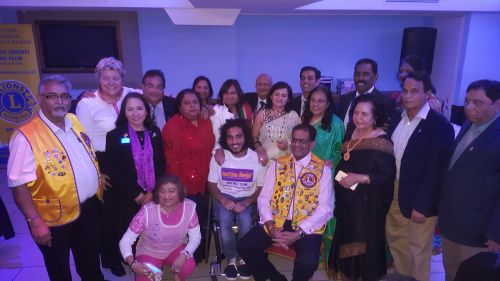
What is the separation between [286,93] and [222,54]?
2794mm

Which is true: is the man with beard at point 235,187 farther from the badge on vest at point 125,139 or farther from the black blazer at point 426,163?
the black blazer at point 426,163

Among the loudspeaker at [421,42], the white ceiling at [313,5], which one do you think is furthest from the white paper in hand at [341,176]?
the loudspeaker at [421,42]

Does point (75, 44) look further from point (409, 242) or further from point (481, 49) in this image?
point (481, 49)

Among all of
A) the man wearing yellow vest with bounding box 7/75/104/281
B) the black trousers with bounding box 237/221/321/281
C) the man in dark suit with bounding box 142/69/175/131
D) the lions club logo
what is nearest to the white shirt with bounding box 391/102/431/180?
the black trousers with bounding box 237/221/321/281

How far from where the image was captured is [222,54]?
5.73 metres

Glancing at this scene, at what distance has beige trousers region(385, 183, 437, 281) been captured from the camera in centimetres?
257

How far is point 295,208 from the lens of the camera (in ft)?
9.02

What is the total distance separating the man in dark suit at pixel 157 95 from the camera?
3221mm

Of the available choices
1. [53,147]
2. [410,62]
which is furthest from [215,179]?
[410,62]

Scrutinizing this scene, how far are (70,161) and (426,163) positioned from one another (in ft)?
7.73

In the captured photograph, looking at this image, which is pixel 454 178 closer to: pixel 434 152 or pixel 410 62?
pixel 434 152

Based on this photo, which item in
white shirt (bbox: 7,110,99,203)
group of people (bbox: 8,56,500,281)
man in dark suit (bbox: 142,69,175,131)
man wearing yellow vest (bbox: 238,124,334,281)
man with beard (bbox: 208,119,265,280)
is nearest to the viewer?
white shirt (bbox: 7,110,99,203)

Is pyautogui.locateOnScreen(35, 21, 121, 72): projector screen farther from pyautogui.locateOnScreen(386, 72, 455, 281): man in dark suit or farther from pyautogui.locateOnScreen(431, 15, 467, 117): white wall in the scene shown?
pyautogui.locateOnScreen(431, 15, 467, 117): white wall

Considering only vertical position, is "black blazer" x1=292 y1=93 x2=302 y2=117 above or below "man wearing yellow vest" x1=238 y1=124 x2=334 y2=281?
above
